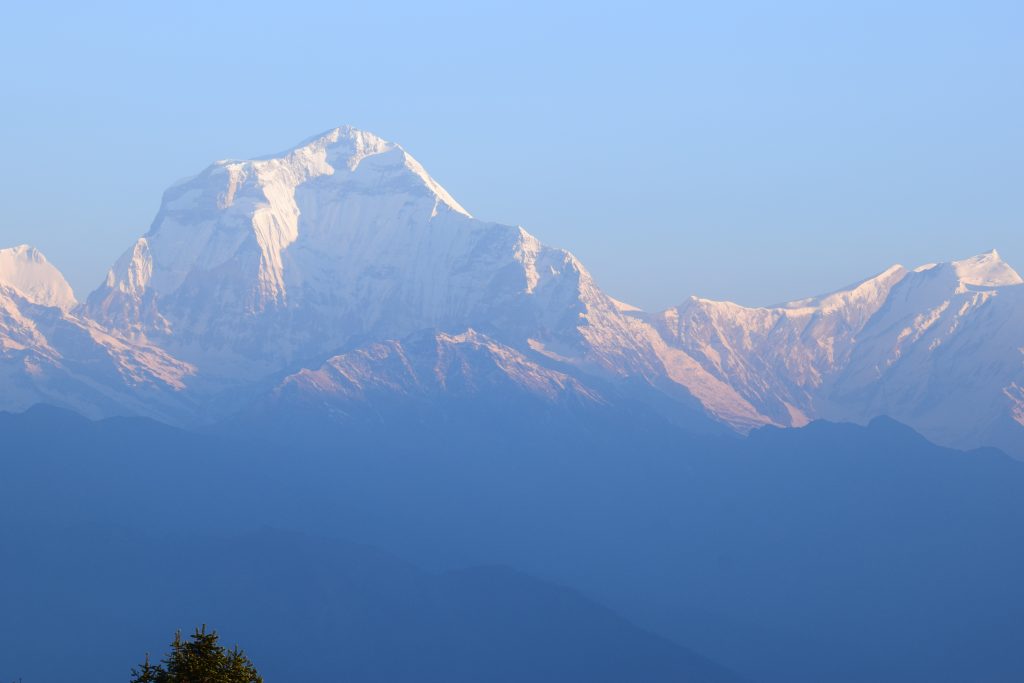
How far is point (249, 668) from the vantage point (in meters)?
86.1

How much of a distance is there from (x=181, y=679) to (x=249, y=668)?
5.03 meters

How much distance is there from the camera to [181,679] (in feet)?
267
